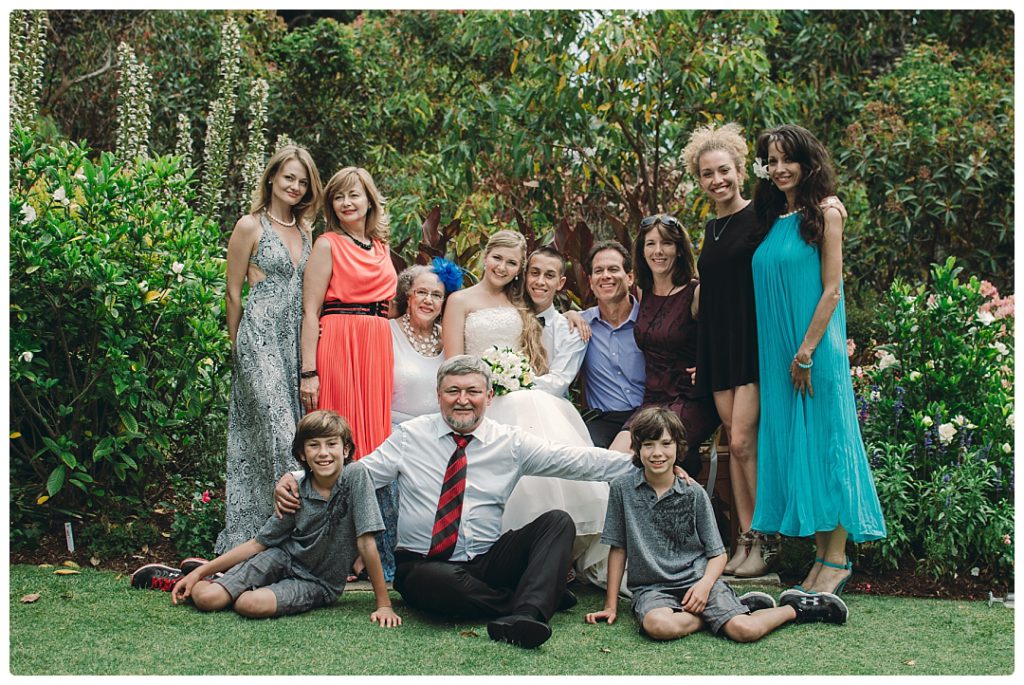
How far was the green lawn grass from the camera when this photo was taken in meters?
3.49

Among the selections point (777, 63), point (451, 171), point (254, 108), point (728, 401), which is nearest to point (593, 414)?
point (728, 401)

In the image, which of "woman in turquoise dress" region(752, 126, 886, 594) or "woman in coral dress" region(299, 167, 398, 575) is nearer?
"woman in turquoise dress" region(752, 126, 886, 594)

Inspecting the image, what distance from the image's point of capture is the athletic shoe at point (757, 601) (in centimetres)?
402

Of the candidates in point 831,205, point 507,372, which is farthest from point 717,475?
point 831,205

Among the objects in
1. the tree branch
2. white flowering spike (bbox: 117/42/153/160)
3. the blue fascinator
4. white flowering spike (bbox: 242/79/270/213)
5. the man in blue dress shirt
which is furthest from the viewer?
the tree branch

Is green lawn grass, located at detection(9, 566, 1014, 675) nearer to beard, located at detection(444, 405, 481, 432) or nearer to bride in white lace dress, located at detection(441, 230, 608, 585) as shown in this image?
bride in white lace dress, located at detection(441, 230, 608, 585)

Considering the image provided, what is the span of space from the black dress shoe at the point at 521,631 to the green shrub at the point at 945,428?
75.1 inches

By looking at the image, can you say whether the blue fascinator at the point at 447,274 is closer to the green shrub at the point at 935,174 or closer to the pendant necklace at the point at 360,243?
the pendant necklace at the point at 360,243

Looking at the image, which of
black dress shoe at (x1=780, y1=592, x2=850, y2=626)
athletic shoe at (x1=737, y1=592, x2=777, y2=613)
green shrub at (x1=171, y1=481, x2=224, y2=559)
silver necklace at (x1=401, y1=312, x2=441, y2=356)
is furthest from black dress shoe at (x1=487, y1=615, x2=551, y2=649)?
green shrub at (x1=171, y1=481, x2=224, y2=559)

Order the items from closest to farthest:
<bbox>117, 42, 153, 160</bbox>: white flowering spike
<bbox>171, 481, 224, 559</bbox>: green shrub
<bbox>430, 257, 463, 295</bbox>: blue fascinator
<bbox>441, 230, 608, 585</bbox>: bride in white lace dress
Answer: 1. <bbox>441, 230, 608, 585</bbox>: bride in white lace dress
2. <bbox>171, 481, 224, 559</bbox>: green shrub
3. <bbox>430, 257, 463, 295</bbox>: blue fascinator
4. <bbox>117, 42, 153, 160</bbox>: white flowering spike

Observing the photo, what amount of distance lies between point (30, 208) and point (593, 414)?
2.94 m

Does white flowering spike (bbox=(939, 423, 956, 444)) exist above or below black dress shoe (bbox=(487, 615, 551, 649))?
above

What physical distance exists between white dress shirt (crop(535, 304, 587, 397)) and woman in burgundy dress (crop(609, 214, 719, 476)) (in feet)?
1.06

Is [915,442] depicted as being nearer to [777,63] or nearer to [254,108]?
[254,108]
